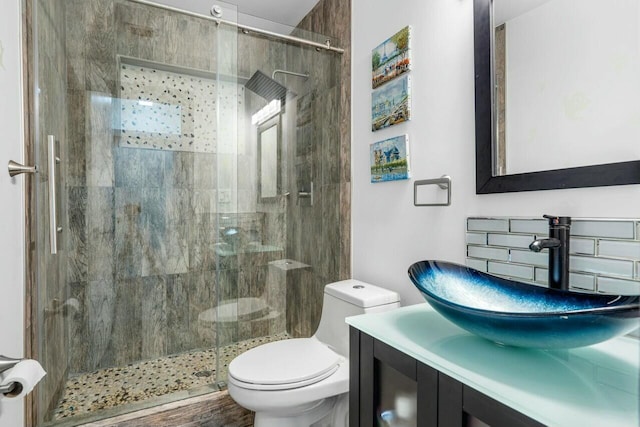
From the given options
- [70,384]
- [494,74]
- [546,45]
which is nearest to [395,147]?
[494,74]

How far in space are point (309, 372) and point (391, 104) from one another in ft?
4.22

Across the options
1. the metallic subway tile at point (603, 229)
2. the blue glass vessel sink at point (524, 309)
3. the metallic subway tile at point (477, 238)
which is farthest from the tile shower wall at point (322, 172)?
the metallic subway tile at point (603, 229)

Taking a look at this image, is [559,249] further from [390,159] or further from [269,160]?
[269,160]

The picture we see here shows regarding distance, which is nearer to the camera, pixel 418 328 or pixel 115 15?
pixel 418 328

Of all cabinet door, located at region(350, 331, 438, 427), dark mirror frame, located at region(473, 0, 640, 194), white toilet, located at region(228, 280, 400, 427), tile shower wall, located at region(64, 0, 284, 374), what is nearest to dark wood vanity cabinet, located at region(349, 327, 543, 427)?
cabinet door, located at region(350, 331, 438, 427)

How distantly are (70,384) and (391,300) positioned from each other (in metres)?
1.92

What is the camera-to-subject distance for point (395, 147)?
1.59m

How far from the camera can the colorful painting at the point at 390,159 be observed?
1.53 meters

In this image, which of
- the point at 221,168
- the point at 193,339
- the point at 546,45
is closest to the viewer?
the point at 546,45

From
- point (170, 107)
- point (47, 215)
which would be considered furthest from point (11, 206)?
point (170, 107)

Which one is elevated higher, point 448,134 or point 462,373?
point 448,134

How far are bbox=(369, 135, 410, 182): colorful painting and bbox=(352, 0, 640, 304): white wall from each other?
1.4 inches

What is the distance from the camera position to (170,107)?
2.26 meters

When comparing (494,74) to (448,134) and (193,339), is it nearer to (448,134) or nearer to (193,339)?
(448,134)
